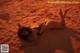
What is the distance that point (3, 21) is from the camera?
4598 millimetres

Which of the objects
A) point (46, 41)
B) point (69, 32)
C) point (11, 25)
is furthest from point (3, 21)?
point (69, 32)

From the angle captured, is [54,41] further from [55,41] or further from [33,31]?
[33,31]

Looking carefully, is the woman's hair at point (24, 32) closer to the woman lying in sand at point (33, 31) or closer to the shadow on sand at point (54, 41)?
the woman lying in sand at point (33, 31)

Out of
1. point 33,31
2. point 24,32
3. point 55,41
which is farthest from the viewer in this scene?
point 55,41

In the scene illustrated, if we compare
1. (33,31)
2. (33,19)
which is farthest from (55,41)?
(33,19)

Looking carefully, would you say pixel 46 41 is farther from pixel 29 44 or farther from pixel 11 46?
pixel 11 46

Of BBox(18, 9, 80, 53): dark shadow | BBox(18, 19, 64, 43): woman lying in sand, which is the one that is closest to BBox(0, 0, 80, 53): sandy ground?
BBox(18, 9, 80, 53): dark shadow

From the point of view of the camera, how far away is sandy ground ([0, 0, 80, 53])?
12.2ft

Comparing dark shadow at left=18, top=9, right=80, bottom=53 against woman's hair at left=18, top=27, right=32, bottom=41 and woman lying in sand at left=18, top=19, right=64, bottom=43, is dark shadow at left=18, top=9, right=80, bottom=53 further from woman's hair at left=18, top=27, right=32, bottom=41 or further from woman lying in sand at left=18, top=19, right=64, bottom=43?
woman's hair at left=18, top=27, right=32, bottom=41

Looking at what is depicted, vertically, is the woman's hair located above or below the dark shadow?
above

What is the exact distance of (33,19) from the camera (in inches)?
184

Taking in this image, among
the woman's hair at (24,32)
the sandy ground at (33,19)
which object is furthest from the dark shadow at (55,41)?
the woman's hair at (24,32)

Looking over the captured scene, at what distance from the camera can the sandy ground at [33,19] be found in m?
3.71

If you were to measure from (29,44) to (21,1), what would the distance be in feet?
7.71
